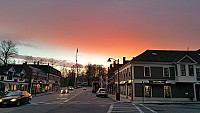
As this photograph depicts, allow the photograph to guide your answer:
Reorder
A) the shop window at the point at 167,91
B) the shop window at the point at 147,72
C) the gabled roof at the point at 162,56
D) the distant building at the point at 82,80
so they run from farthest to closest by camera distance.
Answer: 1. the distant building at the point at 82,80
2. the gabled roof at the point at 162,56
3. the shop window at the point at 147,72
4. the shop window at the point at 167,91

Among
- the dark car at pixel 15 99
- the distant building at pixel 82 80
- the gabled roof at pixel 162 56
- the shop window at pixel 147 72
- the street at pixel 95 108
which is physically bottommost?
the distant building at pixel 82 80

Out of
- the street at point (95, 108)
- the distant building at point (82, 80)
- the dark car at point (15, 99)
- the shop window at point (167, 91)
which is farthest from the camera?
the distant building at point (82, 80)

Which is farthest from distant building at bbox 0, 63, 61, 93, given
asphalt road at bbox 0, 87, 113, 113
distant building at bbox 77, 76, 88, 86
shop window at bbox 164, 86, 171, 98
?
distant building at bbox 77, 76, 88, 86

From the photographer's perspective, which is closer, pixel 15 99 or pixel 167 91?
pixel 15 99

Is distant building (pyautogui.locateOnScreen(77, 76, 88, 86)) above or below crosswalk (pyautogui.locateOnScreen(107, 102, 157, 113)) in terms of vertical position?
below

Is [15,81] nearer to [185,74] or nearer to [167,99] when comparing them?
[167,99]

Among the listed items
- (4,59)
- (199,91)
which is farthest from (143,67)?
(4,59)

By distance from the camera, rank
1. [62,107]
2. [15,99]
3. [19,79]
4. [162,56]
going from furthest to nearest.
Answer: [19,79] < [162,56] < [15,99] < [62,107]

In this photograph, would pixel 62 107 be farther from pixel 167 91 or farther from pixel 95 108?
pixel 167 91

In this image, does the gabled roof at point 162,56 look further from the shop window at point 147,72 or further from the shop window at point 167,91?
the shop window at point 167,91

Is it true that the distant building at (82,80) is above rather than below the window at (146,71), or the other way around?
below

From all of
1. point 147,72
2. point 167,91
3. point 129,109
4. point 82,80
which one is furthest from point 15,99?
point 82,80

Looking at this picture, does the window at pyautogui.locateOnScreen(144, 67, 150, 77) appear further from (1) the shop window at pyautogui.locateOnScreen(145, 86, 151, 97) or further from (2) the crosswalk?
(2) the crosswalk

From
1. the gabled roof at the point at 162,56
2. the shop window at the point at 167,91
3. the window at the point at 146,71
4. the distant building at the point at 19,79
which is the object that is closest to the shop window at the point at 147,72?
the window at the point at 146,71
